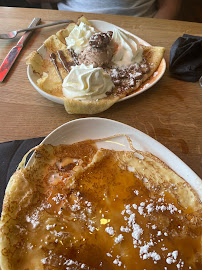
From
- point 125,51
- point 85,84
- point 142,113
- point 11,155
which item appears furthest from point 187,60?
point 11,155

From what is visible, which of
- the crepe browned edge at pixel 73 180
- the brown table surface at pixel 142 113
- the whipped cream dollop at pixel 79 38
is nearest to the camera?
the crepe browned edge at pixel 73 180

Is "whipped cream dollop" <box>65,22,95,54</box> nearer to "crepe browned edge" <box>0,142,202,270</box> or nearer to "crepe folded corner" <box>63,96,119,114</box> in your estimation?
"crepe folded corner" <box>63,96,119,114</box>

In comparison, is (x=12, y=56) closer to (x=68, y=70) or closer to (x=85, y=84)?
(x=68, y=70)

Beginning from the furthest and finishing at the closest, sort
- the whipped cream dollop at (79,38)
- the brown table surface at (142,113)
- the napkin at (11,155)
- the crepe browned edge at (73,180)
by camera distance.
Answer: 1. the whipped cream dollop at (79,38)
2. the brown table surface at (142,113)
3. the napkin at (11,155)
4. the crepe browned edge at (73,180)

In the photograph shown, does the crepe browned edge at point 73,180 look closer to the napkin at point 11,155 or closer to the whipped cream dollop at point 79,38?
the napkin at point 11,155

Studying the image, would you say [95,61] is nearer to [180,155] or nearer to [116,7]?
[180,155]

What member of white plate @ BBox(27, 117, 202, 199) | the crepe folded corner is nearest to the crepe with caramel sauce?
the crepe folded corner

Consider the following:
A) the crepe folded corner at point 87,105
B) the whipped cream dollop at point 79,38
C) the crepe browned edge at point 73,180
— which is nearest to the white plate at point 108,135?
the crepe browned edge at point 73,180
